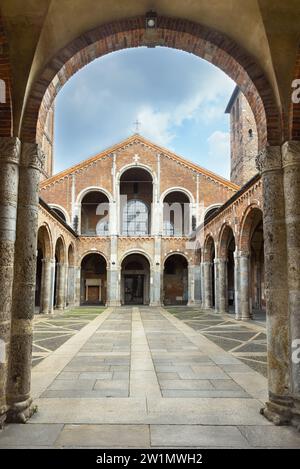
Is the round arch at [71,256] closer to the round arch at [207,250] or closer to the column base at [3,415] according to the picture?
the round arch at [207,250]

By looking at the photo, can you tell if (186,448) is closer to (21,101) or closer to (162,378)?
(162,378)

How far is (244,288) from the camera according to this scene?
18.1 metres

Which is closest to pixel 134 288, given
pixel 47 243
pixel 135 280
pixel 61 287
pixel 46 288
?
pixel 135 280

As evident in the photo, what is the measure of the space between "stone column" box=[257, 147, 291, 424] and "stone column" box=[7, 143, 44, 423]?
3022 millimetres

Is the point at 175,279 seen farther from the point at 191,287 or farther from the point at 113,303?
the point at 113,303

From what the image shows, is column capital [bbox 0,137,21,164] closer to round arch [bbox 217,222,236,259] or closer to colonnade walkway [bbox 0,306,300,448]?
colonnade walkway [bbox 0,306,300,448]

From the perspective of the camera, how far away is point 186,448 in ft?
12.3

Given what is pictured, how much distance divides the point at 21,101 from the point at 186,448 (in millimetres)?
4531

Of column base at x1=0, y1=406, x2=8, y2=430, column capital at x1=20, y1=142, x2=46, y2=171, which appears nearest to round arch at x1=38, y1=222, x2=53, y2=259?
column capital at x1=20, y1=142, x2=46, y2=171

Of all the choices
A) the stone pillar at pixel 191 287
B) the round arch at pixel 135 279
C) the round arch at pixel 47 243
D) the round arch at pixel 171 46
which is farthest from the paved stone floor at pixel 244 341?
the round arch at pixel 135 279

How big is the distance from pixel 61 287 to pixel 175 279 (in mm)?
11959

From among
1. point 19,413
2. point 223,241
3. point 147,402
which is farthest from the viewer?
point 223,241

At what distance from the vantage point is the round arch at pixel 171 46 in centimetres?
521
